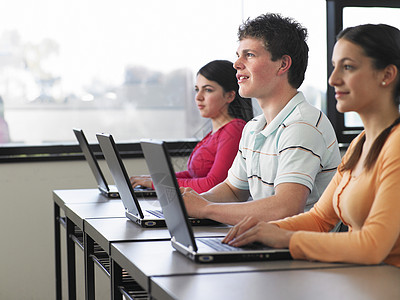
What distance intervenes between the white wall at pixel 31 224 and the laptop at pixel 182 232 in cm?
236

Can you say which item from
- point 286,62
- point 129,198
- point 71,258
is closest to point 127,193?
point 129,198

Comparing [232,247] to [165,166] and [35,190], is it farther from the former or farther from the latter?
[35,190]

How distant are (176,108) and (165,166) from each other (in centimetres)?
273

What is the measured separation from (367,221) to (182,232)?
1.39 feet

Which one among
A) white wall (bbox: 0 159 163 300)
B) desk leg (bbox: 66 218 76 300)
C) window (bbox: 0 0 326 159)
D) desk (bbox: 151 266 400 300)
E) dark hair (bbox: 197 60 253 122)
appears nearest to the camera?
desk (bbox: 151 266 400 300)

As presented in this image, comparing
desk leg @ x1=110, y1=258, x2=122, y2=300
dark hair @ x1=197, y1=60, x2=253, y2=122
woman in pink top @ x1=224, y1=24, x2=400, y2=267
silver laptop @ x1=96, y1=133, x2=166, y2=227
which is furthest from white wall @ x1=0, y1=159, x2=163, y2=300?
woman in pink top @ x1=224, y1=24, x2=400, y2=267

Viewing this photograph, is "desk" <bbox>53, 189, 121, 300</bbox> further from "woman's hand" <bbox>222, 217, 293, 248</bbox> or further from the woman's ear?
the woman's ear

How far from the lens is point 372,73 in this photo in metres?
1.47

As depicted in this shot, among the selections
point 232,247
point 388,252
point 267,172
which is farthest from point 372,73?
point 267,172

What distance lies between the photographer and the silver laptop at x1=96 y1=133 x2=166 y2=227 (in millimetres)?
1963

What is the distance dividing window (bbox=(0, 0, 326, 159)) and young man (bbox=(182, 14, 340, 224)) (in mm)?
1772

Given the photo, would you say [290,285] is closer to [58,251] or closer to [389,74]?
[389,74]

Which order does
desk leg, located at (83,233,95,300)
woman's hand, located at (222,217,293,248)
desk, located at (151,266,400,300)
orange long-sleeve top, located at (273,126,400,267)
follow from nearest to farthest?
desk, located at (151,266,400,300) → orange long-sleeve top, located at (273,126,400,267) → woman's hand, located at (222,217,293,248) → desk leg, located at (83,233,95,300)

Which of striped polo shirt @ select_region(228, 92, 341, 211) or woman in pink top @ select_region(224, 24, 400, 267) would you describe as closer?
woman in pink top @ select_region(224, 24, 400, 267)
